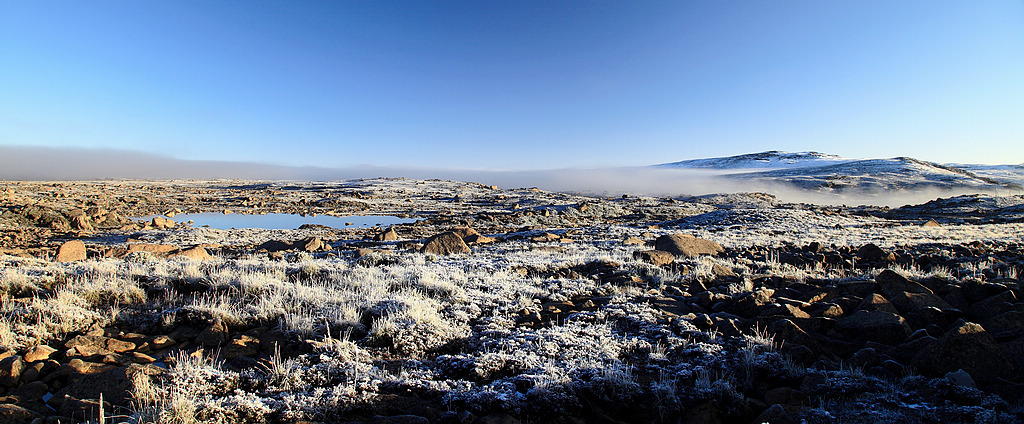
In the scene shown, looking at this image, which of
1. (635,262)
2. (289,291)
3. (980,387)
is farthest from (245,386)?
(635,262)

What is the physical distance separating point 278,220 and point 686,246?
972 inches

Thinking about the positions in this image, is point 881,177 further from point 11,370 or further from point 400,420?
point 11,370

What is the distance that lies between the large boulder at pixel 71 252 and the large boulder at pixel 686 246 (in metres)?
15.5

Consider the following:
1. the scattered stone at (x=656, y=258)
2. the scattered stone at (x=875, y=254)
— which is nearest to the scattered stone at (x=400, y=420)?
the scattered stone at (x=656, y=258)

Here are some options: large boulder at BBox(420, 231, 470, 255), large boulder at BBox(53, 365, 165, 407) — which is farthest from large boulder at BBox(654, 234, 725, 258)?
large boulder at BBox(53, 365, 165, 407)

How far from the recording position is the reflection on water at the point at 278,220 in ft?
80.3

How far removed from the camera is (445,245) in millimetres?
13695

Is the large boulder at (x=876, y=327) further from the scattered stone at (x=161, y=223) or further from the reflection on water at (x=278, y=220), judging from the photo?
the scattered stone at (x=161, y=223)

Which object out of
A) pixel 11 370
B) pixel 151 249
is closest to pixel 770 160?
pixel 151 249

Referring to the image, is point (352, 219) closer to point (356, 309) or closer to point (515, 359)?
point (356, 309)

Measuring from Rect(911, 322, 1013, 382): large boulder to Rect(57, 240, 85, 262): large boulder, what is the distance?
15.6m

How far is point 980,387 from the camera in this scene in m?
3.48

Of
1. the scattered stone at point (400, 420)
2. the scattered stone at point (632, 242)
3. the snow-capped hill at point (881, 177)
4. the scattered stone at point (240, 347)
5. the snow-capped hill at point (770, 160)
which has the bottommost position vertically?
the scattered stone at point (632, 242)

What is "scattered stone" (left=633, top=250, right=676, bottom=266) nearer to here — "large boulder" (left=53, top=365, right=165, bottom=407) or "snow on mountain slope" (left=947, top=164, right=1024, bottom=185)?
"large boulder" (left=53, top=365, right=165, bottom=407)
